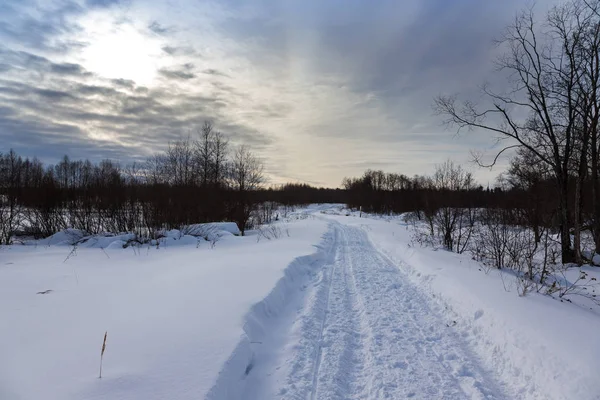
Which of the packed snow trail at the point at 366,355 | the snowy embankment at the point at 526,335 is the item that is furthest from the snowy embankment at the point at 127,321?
the snowy embankment at the point at 526,335

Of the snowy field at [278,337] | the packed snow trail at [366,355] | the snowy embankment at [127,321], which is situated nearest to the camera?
the snowy embankment at [127,321]

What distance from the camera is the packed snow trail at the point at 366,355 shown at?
135 inches

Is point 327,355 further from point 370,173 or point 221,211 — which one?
point 370,173

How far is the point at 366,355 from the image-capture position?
4.16 metres

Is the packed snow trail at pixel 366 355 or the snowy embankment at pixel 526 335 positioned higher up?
the snowy embankment at pixel 526 335

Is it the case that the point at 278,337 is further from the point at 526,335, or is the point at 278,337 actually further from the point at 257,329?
the point at 526,335

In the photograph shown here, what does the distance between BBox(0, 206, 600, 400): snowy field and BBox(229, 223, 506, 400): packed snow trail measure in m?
0.02

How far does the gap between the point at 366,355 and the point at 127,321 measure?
3.47 metres

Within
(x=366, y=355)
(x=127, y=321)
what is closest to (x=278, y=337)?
(x=366, y=355)

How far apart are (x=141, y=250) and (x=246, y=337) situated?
28.2 ft

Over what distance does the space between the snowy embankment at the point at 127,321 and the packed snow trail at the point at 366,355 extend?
1.93 ft

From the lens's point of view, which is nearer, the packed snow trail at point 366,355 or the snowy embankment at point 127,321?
the snowy embankment at point 127,321

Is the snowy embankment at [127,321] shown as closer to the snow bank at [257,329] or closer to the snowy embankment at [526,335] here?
the snow bank at [257,329]

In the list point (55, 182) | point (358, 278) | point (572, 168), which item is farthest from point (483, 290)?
point (55, 182)
